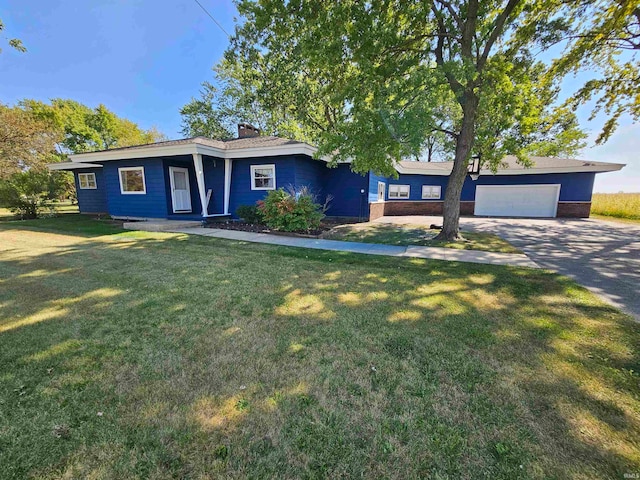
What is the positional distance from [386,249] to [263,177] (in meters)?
6.32

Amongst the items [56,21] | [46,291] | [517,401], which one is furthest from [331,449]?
[56,21]

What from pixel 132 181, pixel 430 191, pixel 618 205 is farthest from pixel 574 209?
pixel 132 181

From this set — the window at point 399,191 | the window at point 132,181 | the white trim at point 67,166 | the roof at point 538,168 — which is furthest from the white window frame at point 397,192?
the white trim at point 67,166

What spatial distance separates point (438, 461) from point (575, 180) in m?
20.2

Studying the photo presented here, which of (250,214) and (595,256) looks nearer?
(595,256)

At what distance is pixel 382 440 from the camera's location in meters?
1.72

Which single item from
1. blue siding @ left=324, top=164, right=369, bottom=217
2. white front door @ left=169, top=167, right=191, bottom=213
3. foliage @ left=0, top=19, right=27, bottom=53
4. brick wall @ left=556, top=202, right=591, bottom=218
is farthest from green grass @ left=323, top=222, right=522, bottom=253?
foliage @ left=0, top=19, right=27, bottom=53

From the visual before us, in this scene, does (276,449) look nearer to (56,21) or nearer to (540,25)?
(540,25)

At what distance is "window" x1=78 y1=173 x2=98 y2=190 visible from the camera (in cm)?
1499

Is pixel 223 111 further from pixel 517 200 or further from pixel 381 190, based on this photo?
pixel 517 200

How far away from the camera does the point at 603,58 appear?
10.3 meters

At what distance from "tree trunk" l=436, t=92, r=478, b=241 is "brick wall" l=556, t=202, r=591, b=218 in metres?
12.2

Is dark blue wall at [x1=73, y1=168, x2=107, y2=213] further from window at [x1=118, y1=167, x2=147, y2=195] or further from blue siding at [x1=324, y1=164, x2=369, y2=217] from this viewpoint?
blue siding at [x1=324, y1=164, x2=369, y2=217]

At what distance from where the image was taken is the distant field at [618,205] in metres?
15.8
